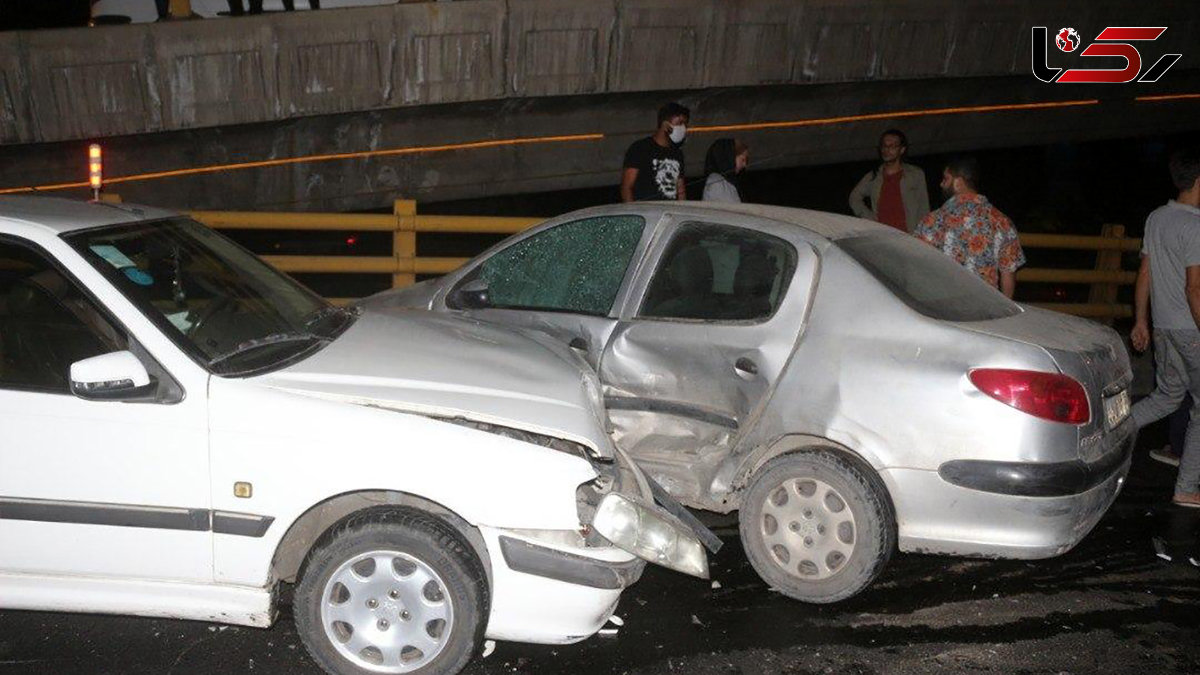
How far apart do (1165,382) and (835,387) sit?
284cm

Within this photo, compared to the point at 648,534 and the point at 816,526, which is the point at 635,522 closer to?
the point at 648,534

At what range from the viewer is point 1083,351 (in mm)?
4715

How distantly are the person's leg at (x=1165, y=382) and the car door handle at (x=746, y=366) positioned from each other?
258 centimetres

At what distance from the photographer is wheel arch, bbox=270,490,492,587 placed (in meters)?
3.77

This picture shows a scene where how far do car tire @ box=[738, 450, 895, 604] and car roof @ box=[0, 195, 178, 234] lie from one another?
8.99ft

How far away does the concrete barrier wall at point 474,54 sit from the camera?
44.5ft

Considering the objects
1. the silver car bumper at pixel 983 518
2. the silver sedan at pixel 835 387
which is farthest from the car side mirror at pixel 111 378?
the silver car bumper at pixel 983 518

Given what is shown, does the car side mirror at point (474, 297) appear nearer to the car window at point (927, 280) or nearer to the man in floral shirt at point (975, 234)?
the car window at point (927, 280)

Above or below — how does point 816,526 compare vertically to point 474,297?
below

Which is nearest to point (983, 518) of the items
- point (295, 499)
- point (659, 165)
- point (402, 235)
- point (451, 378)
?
point (451, 378)

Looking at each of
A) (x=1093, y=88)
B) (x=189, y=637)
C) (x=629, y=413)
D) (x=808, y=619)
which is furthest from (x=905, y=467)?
(x=1093, y=88)

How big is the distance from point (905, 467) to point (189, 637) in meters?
2.77

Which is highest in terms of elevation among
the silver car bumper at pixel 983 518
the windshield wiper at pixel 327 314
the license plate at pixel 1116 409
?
the windshield wiper at pixel 327 314

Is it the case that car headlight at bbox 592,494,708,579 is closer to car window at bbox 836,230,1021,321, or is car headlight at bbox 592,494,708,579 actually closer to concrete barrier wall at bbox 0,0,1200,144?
car window at bbox 836,230,1021,321
